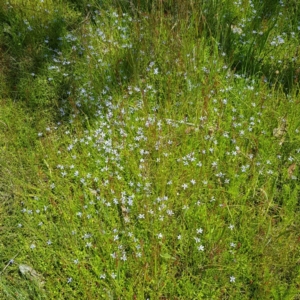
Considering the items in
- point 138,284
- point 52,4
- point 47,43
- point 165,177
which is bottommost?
point 138,284

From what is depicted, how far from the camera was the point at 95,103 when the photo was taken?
3.73 meters

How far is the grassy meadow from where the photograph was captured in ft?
9.11

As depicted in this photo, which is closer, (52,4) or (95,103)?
(95,103)

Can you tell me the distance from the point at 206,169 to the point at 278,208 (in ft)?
2.20

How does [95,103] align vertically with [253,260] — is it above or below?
above

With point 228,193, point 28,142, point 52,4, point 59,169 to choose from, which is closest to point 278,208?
point 228,193

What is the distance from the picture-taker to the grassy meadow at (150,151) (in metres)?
2.78

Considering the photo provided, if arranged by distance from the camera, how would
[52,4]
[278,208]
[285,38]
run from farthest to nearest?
[52,4] → [285,38] → [278,208]

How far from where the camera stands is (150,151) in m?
3.31

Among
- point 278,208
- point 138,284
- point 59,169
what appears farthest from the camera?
point 59,169

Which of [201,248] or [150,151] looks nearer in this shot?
[201,248]

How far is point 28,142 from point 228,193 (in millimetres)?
1947

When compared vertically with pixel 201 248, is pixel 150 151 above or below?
above

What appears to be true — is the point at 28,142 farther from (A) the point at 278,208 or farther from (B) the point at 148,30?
(A) the point at 278,208
